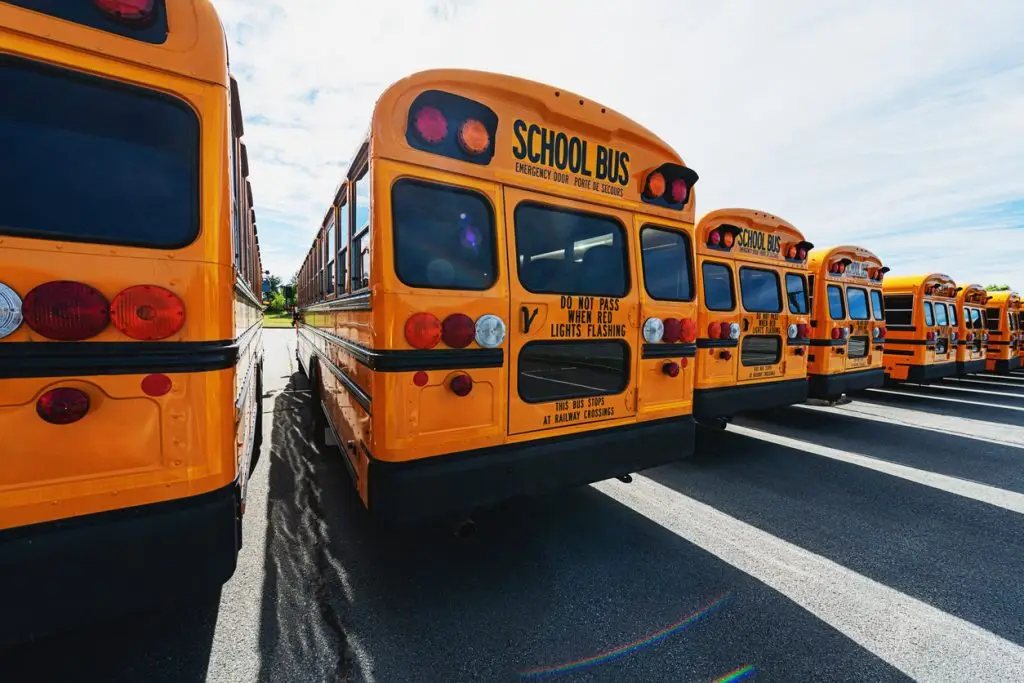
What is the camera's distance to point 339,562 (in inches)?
113

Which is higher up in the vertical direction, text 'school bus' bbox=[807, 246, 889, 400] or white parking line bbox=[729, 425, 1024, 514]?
text 'school bus' bbox=[807, 246, 889, 400]

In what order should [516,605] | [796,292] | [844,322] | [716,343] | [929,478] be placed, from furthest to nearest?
[844,322], [796,292], [716,343], [929,478], [516,605]

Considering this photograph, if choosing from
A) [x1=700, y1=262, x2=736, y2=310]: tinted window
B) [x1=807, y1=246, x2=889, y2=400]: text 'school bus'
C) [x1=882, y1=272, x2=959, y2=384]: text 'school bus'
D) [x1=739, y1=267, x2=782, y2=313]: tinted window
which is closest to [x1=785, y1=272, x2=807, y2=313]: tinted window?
[x1=739, y1=267, x2=782, y2=313]: tinted window

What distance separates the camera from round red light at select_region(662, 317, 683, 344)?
3.24 metres

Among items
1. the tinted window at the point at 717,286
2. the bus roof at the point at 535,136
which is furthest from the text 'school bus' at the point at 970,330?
the bus roof at the point at 535,136

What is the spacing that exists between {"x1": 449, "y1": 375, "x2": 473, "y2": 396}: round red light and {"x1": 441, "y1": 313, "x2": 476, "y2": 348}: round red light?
16 centimetres

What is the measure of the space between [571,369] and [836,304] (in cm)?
554

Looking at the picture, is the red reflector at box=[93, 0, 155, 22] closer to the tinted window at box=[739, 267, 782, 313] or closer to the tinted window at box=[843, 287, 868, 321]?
the tinted window at box=[739, 267, 782, 313]

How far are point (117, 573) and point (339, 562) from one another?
59.6 inches

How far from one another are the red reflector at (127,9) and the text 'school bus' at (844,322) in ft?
23.6

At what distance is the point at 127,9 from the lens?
4.84 ft

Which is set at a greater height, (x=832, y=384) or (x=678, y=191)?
(x=678, y=191)

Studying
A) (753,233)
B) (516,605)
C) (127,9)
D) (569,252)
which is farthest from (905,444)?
(127,9)

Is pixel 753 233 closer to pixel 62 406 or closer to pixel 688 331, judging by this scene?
pixel 688 331
